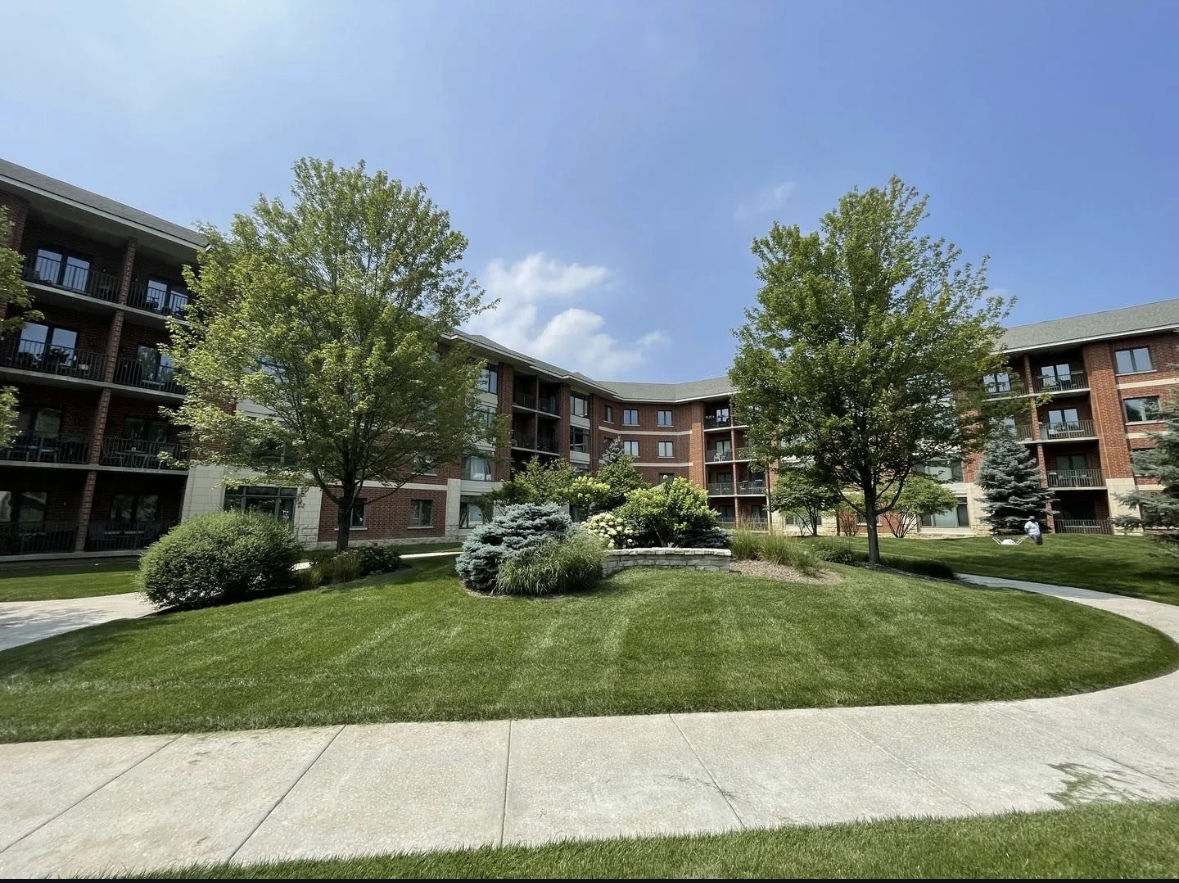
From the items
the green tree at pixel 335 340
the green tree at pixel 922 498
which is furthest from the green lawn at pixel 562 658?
the green tree at pixel 922 498

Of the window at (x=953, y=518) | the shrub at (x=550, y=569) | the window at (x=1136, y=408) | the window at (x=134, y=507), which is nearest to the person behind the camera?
the shrub at (x=550, y=569)

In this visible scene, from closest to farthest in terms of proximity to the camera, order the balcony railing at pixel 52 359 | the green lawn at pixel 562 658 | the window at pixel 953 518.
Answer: the green lawn at pixel 562 658 < the balcony railing at pixel 52 359 < the window at pixel 953 518

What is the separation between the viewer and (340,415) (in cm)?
1140

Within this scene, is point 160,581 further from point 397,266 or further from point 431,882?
point 431,882

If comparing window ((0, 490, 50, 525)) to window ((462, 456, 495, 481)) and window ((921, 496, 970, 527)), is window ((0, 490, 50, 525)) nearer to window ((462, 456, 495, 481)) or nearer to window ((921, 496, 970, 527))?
window ((462, 456, 495, 481))

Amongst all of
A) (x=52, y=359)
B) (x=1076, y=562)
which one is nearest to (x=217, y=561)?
(x=52, y=359)

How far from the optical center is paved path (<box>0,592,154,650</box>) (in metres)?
7.58

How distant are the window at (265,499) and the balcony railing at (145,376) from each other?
4.77 meters

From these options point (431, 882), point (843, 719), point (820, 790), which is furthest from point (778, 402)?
point (431, 882)

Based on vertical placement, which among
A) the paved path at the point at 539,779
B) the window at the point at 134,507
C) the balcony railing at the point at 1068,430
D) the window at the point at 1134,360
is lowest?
the paved path at the point at 539,779

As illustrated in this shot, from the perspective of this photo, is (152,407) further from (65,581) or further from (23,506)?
(65,581)

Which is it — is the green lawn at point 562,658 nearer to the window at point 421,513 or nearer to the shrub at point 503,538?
A: the shrub at point 503,538

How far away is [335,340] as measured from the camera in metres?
11.8

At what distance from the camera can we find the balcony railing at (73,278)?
18.4 m
